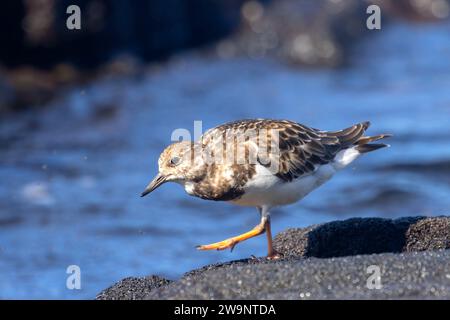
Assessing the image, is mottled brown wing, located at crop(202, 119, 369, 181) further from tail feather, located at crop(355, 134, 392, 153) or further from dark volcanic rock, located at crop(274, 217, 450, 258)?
dark volcanic rock, located at crop(274, 217, 450, 258)

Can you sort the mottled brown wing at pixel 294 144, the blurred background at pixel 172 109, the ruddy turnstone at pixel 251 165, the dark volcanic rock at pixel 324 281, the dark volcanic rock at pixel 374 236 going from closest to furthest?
1. the dark volcanic rock at pixel 324 281
2. the dark volcanic rock at pixel 374 236
3. the ruddy turnstone at pixel 251 165
4. the mottled brown wing at pixel 294 144
5. the blurred background at pixel 172 109

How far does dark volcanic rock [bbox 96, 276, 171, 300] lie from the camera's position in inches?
204

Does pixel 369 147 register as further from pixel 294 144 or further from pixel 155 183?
pixel 155 183

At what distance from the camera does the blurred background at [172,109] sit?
8938 millimetres

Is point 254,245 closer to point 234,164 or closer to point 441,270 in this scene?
point 234,164

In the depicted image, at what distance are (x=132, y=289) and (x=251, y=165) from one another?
1126 millimetres

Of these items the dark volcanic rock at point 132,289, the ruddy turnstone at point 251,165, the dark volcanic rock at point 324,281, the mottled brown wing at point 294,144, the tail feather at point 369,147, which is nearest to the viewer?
the dark volcanic rock at point 324,281

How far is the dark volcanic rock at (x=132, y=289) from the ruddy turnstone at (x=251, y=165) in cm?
59

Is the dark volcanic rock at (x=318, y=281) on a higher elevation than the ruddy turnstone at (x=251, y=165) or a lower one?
lower

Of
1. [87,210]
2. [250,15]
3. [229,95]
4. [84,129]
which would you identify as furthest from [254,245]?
[250,15]

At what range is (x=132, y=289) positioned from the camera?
5.28m

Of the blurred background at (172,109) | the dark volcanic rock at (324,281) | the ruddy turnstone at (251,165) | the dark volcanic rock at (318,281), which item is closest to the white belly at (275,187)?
the ruddy turnstone at (251,165)

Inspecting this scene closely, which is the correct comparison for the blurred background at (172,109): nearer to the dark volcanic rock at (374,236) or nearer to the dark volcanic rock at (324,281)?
the dark volcanic rock at (374,236)

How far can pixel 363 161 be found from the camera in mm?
11008
